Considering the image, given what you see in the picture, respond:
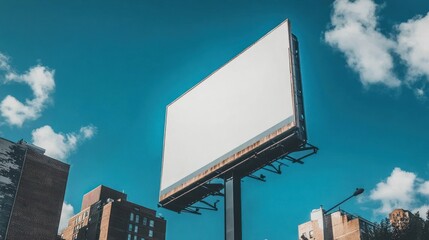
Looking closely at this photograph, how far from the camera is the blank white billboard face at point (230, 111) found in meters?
35.5

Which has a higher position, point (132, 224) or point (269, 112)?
point (132, 224)

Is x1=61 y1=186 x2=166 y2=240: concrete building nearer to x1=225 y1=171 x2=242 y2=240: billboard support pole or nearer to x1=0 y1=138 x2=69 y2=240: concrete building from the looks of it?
x1=0 y1=138 x2=69 y2=240: concrete building

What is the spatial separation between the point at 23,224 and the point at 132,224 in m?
31.9

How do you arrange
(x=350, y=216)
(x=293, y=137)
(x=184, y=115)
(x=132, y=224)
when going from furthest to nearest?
(x=132, y=224) < (x=350, y=216) < (x=184, y=115) < (x=293, y=137)

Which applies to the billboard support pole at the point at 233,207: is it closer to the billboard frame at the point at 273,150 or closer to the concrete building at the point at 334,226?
the billboard frame at the point at 273,150

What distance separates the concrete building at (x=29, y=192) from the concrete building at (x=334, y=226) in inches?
2019

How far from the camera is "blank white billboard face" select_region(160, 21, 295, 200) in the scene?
35.5 metres

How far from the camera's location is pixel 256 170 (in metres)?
36.6

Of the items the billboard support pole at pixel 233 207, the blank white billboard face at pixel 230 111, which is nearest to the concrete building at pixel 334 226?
the blank white billboard face at pixel 230 111

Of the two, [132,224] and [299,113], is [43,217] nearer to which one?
[132,224]

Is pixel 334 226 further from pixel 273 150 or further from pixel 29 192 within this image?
pixel 29 192

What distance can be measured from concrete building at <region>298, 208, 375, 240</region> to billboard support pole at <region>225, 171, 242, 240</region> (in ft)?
85.7

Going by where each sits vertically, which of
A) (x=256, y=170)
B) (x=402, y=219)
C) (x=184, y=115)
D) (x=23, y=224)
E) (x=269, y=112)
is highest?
(x=23, y=224)

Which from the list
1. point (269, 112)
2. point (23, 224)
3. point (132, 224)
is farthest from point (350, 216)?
point (132, 224)
